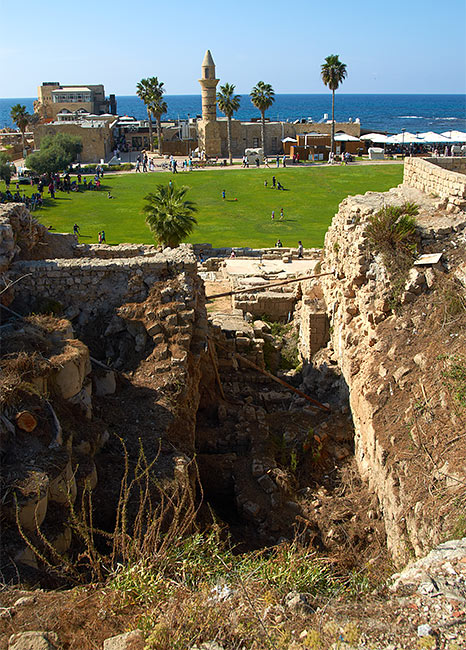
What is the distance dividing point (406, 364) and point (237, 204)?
126 ft

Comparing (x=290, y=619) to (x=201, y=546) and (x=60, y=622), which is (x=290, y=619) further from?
(x=60, y=622)

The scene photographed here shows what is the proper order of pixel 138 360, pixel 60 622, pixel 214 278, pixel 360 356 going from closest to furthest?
pixel 60 622 < pixel 138 360 < pixel 360 356 < pixel 214 278

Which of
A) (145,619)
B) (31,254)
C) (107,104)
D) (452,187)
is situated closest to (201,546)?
(145,619)

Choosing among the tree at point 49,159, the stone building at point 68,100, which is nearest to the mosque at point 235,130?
the tree at point 49,159

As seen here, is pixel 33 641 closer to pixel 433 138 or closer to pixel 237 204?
pixel 237 204

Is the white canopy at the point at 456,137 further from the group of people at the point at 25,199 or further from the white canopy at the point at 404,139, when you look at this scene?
the group of people at the point at 25,199

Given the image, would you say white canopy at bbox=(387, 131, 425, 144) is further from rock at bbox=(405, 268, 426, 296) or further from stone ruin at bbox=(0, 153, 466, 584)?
rock at bbox=(405, 268, 426, 296)

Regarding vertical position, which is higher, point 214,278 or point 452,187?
point 452,187

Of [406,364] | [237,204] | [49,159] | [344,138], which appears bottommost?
[406,364]

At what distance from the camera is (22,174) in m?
58.4

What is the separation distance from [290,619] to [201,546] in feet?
5.91

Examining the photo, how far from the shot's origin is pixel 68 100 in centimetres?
10231

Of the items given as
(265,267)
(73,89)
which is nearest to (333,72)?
(265,267)

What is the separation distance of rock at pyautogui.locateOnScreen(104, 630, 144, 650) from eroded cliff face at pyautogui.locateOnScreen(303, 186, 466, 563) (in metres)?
4.37
